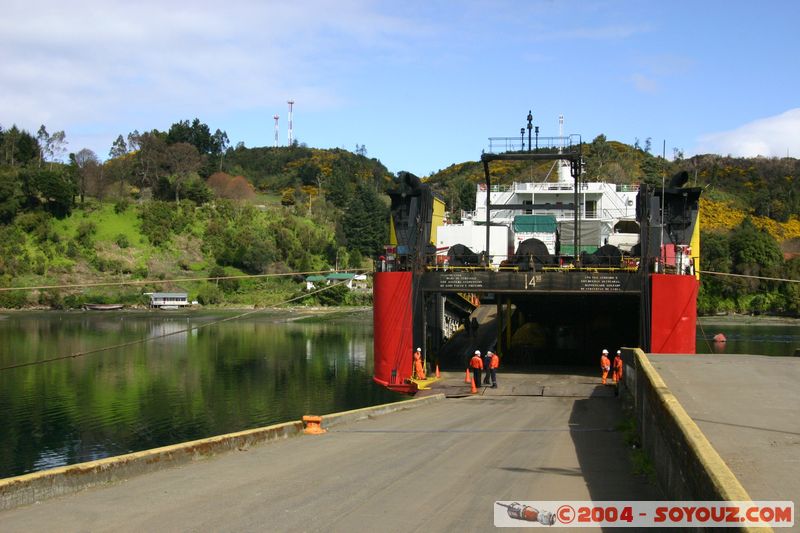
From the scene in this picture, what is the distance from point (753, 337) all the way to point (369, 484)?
4923 cm

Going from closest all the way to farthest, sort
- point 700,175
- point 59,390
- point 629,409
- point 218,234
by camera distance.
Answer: point 629,409, point 59,390, point 218,234, point 700,175

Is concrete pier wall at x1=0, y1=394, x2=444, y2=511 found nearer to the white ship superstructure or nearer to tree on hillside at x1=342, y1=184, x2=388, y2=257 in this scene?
the white ship superstructure

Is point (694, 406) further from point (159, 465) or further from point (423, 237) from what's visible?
point (423, 237)

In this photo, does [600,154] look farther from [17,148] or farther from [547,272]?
[547,272]

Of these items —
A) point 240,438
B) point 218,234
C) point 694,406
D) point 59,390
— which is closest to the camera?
point 694,406

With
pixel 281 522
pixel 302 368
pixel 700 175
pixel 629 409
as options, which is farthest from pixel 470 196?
pixel 281 522

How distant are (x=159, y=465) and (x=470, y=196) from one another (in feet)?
298

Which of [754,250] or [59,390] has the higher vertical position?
[754,250]

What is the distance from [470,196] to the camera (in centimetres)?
10056

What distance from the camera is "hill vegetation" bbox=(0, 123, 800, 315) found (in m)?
75.6

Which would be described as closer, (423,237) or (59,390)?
(423,237)

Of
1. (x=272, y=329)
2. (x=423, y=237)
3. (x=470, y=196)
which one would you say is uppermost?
(x=470, y=196)

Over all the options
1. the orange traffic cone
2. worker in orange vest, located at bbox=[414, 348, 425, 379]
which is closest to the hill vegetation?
worker in orange vest, located at bbox=[414, 348, 425, 379]

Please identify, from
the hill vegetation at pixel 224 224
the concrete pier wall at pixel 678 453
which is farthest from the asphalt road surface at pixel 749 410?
the hill vegetation at pixel 224 224
